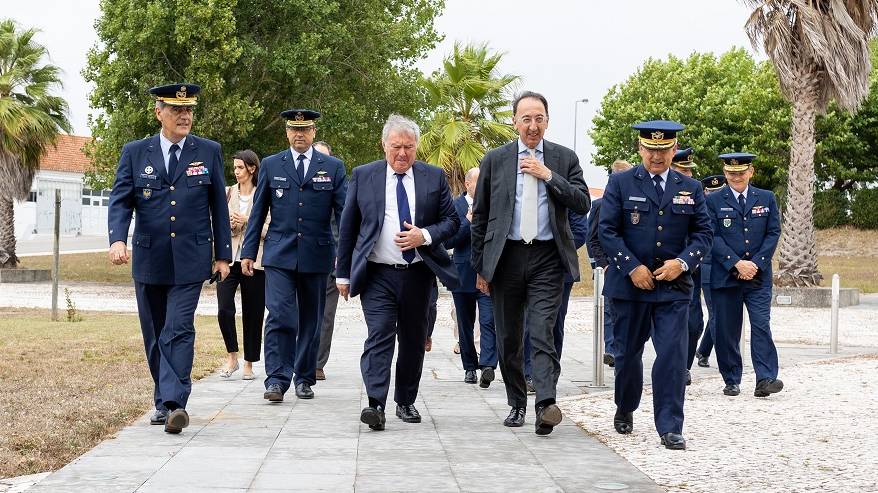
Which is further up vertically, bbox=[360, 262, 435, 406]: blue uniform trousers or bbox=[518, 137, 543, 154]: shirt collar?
bbox=[518, 137, 543, 154]: shirt collar

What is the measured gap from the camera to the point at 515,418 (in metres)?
8.01

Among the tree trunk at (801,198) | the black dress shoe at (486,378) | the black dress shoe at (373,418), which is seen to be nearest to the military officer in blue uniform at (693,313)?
the black dress shoe at (486,378)

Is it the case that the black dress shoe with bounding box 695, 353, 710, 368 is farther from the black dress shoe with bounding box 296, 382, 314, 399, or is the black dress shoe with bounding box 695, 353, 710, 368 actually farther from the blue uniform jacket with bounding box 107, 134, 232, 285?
the blue uniform jacket with bounding box 107, 134, 232, 285

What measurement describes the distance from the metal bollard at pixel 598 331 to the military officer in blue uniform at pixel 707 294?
81 cm

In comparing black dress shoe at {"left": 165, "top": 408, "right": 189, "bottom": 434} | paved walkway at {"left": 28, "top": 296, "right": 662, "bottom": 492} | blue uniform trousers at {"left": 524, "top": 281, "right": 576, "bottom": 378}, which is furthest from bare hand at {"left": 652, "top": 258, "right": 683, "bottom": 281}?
black dress shoe at {"left": 165, "top": 408, "right": 189, "bottom": 434}

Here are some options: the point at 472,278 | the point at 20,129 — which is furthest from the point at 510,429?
the point at 20,129

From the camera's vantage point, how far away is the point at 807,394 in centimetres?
1030

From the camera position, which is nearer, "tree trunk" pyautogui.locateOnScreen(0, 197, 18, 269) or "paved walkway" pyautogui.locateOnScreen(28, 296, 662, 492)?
"paved walkway" pyautogui.locateOnScreen(28, 296, 662, 492)

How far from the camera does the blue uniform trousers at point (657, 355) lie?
736cm

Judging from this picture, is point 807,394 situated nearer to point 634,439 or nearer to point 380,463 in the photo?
point 634,439

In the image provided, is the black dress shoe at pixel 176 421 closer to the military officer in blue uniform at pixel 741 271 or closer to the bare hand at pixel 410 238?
the bare hand at pixel 410 238

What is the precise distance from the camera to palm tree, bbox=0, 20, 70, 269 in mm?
35156

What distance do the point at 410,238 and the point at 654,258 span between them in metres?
1.53

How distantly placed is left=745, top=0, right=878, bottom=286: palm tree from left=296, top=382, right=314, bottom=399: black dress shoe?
19.2 metres
